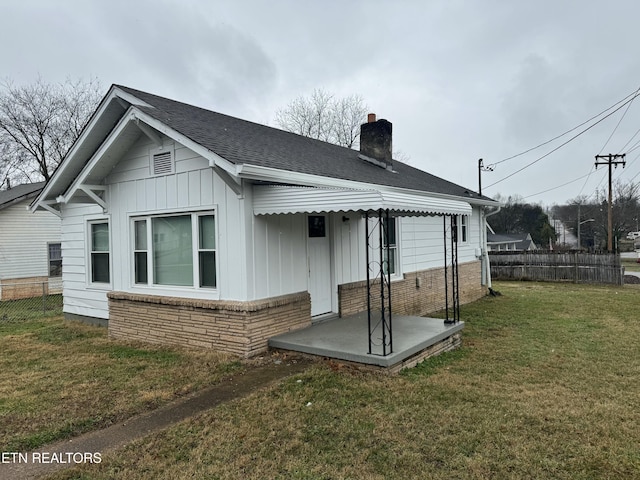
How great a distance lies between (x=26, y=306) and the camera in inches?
548

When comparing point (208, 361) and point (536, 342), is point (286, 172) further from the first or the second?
point (536, 342)

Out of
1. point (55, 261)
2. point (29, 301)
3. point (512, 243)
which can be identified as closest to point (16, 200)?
point (55, 261)

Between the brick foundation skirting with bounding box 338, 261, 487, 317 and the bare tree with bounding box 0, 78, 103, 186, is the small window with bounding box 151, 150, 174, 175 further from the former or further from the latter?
the bare tree with bounding box 0, 78, 103, 186

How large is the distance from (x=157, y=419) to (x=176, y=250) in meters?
3.40

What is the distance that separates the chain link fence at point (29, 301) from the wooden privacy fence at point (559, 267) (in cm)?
1904

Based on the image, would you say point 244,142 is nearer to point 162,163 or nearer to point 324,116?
point 162,163

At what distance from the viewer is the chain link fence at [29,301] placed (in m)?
11.7

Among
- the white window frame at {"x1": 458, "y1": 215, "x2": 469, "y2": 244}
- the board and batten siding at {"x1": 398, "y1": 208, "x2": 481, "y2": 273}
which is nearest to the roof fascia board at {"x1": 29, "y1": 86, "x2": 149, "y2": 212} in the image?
the board and batten siding at {"x1": 398, "y1": 208, "x2": 481, "y2": 273}

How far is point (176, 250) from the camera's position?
709 cm

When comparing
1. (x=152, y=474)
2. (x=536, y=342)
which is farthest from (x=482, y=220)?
(x=152, y=474)

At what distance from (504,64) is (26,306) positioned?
18474 millimetres

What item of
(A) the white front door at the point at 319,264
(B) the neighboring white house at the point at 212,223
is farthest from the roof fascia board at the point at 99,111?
(A) the white front door at the point at 319,264

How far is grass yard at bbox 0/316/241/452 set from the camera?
13.8 ft

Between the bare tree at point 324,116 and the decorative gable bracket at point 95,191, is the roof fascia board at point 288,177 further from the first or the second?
the bare tree at point 324,116
